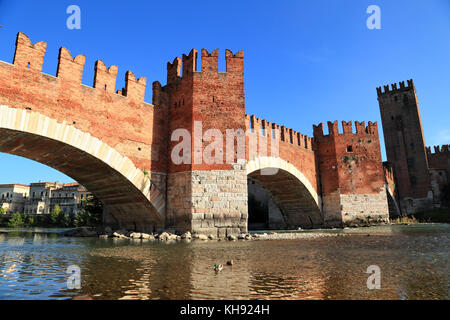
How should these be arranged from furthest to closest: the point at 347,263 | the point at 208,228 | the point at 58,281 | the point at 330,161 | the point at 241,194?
the point at 330,161 → the point at 241,194 → the point at 208,228 → the point at 347,263 → the point at 58,281

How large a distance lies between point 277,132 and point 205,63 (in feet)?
23.2

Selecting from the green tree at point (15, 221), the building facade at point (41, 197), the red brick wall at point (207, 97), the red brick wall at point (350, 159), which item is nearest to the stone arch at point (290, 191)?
the red brick wall at point (350, 159)

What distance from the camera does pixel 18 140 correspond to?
9062 millimetres

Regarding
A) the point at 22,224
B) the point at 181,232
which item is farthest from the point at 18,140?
the point at 22,224

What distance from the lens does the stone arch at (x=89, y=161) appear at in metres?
8.70

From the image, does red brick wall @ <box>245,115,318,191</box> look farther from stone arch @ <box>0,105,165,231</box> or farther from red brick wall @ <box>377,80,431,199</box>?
red brick wall @ <box>377,80,431,199</box>

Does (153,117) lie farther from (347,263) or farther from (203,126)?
(347,263)

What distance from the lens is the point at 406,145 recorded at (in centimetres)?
3547

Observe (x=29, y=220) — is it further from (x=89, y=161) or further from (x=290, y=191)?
(x=89, y=161)

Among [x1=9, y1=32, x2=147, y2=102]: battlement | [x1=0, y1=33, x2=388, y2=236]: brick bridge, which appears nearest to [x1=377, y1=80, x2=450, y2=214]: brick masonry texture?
[x1=0, y1=33, x2=388, y2=236]: brick bridge

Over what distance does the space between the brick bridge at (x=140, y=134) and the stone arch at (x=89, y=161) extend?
33 mm

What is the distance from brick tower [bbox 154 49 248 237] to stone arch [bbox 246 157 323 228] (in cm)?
438

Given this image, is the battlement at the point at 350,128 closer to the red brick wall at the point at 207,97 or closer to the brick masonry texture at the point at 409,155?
the red brick wall at the point at 207,97
